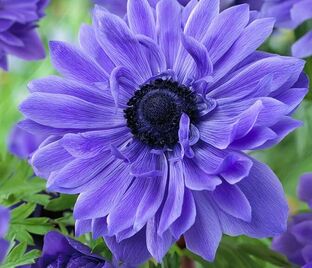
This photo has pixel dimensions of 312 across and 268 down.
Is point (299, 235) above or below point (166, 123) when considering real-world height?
below

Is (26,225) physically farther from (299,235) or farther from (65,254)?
(299,235)

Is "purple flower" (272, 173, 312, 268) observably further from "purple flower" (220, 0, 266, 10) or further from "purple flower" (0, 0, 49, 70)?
"purple flower" (0, 0, 49, 70)

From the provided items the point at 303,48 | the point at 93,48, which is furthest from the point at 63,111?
the point at 303,48

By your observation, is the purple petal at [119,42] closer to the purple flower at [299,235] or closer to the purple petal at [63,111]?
the purple petal at [63,111]

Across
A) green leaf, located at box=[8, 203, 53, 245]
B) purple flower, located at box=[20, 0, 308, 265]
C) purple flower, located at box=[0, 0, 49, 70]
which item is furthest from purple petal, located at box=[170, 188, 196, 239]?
purple flower, located at box=[0, 0, 49, 70]

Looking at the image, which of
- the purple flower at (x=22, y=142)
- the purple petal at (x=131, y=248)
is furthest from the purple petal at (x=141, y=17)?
the purple flower at (x=22, y=142)

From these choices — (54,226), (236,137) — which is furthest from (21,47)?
(236,137)
